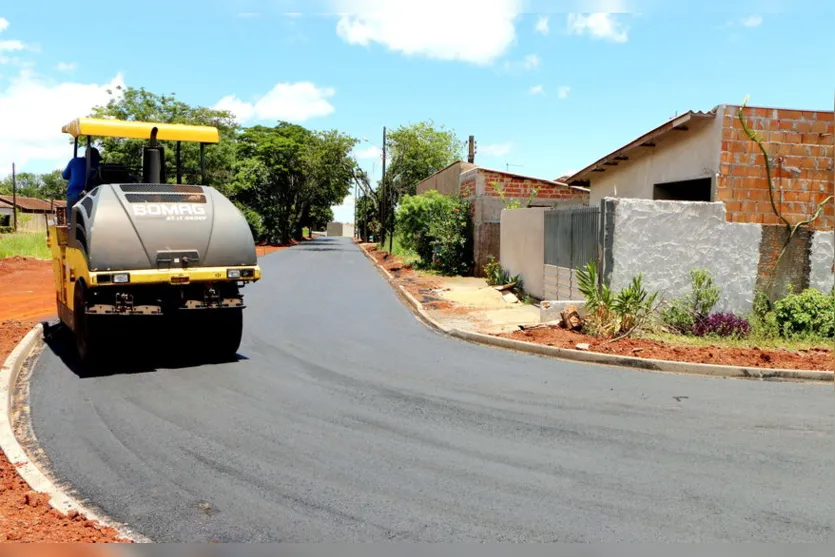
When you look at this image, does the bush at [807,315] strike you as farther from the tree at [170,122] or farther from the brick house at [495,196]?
the tree at [170,122]

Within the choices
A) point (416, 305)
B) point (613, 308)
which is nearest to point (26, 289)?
point (416, 305)

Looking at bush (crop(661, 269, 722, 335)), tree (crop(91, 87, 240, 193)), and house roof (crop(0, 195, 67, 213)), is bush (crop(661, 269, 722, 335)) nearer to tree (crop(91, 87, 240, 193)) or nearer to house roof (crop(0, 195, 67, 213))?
tree (crop(91, 87, 240, 193))

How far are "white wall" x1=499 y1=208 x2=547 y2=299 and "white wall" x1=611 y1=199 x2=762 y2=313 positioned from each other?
4292mm

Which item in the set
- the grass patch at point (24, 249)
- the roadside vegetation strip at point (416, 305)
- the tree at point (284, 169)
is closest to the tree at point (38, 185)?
the tree at point (284, 169)

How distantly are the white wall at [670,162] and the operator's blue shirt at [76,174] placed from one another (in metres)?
10.6

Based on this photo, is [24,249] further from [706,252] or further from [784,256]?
[784,256]

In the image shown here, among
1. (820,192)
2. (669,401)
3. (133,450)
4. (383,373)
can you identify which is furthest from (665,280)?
(133,450)

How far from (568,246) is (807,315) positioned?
15.4 ft

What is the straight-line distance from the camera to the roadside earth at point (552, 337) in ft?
32.4

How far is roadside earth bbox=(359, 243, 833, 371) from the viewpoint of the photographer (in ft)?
32.4

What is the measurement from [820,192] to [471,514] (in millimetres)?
11353

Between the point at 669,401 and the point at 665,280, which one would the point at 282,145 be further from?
the point at 669,401

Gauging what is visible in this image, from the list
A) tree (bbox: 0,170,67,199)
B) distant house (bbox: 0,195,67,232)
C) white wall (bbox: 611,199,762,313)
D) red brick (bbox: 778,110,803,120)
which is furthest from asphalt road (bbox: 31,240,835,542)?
tree (bbox: 0,170,67,199)

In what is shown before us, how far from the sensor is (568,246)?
14.8 meters
